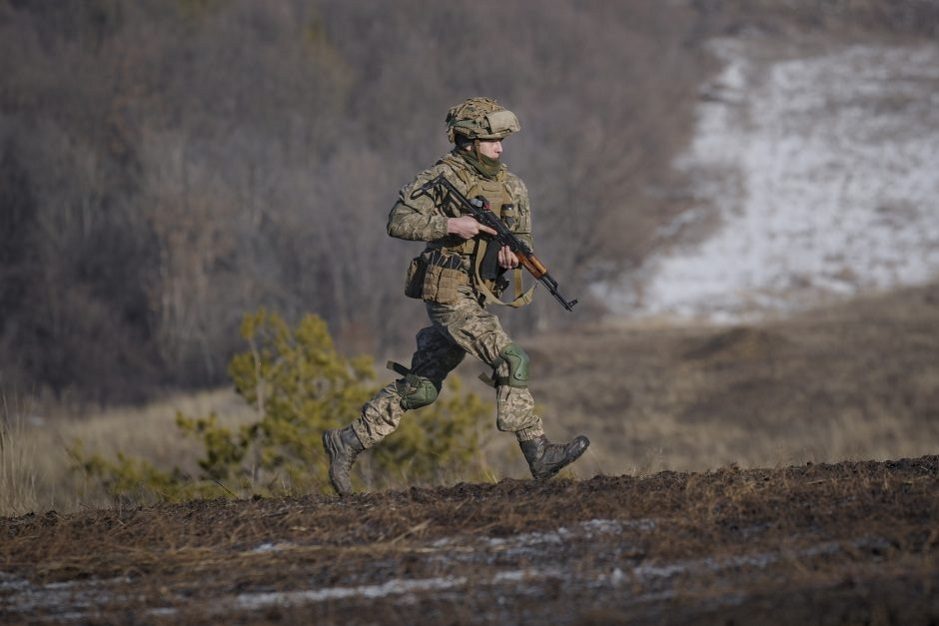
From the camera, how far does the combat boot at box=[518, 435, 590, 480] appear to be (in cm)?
601

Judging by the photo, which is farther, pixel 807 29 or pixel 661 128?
pixel 807 29

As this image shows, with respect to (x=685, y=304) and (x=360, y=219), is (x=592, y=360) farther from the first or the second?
(x=360, y=219)

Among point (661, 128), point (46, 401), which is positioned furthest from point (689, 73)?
point (46, 401)

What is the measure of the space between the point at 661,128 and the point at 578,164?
12.4 m

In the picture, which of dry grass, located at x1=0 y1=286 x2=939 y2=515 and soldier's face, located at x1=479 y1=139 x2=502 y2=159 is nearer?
soldier's face, located at x1=479 y1=139 x2=502 y2=159

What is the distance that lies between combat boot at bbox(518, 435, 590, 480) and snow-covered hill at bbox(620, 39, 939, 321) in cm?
3508

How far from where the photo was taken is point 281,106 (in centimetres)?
5497

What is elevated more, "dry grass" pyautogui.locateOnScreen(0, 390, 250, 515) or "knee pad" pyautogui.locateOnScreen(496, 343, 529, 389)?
"dry grass" pyautogui.locateOnScreen(0, 390, 250, 515)

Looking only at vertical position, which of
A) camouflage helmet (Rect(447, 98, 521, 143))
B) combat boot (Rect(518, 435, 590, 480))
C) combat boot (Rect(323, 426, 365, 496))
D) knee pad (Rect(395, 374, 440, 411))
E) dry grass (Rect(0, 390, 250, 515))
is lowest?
combat boot (Rect(518, 435, 590, 480))

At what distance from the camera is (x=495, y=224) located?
6.08 m

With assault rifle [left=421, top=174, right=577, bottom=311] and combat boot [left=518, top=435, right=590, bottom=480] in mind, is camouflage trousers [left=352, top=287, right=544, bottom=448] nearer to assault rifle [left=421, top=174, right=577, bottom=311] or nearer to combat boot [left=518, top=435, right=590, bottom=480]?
combat boot [left=518, top=435, right=590, bottom=480]

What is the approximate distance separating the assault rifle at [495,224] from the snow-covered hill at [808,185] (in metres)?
35.0

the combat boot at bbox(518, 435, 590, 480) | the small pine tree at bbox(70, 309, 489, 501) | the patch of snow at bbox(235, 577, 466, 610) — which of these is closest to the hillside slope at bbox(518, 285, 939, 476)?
the small pine tree at bbox(70, 309, 489, 501)

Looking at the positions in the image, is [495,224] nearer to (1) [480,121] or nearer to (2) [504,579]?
(1) [480,121]
